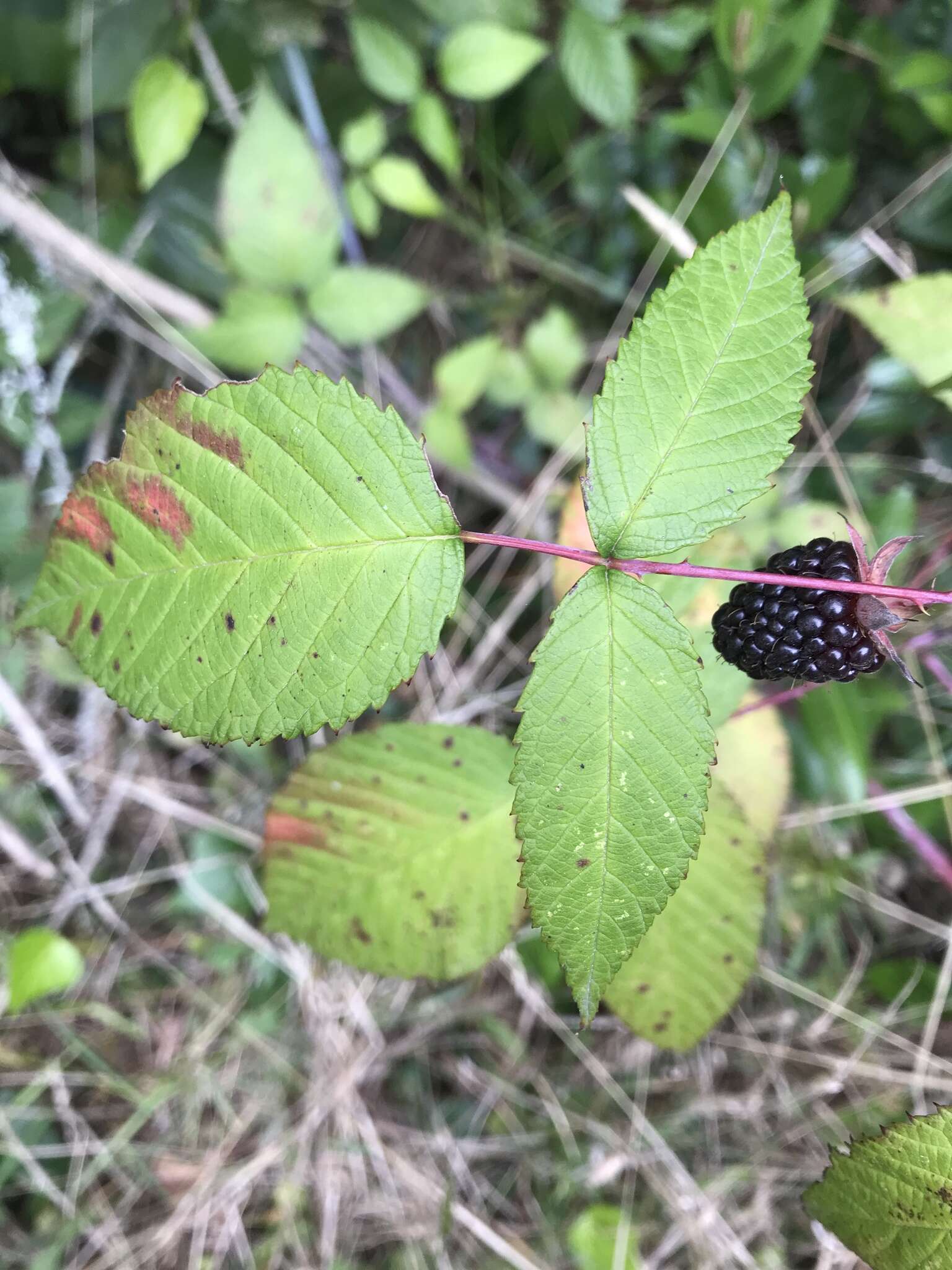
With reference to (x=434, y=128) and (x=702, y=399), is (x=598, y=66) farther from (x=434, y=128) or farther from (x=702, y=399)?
(x=702, y=399)

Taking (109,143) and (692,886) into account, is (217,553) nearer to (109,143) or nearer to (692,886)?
(692,886)

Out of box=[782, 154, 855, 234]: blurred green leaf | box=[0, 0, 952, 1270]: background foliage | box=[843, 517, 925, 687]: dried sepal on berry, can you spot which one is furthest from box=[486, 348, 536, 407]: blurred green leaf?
box=[843, 517, 925, 687]: dried sepal on berry

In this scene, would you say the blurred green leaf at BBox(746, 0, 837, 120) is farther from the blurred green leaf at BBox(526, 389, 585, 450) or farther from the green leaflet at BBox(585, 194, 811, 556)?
the green leaflet at BBox(585, 194, 811, 556)

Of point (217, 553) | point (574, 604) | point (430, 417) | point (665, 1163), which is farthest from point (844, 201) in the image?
point (665, 1163)

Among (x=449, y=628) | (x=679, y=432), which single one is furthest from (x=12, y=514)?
(x=679, y=432)

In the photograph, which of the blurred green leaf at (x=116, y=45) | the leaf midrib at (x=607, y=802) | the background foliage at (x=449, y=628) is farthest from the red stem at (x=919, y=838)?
the blurred green leaf at (x=116, y=45)

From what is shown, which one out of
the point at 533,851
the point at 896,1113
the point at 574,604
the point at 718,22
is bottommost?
the point at 896,1113

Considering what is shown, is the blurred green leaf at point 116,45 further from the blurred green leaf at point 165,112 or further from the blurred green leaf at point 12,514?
the blurred green leaf at point 12,514
